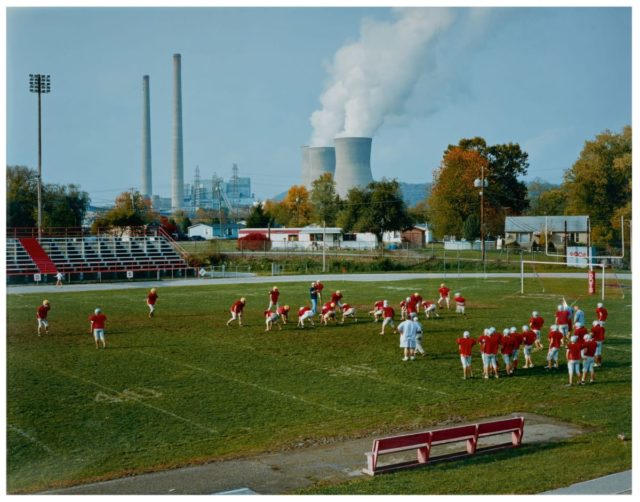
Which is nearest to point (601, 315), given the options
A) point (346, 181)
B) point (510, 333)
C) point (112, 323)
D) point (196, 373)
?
point (510, 333)

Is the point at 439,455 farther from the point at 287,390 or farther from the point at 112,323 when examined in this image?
the point at 112,323

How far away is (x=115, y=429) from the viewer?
13117mm

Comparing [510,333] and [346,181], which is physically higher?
[346,181]

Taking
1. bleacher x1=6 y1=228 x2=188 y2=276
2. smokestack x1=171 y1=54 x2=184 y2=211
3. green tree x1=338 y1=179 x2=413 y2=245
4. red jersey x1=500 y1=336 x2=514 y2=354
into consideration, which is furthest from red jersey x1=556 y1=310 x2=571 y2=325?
smokestack x1=171 y1=54 x2=184 y2=211

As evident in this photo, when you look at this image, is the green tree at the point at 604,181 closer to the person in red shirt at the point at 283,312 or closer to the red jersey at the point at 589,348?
the person in red shirt at the point at 283,312

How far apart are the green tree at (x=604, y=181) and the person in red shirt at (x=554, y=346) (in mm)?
26663

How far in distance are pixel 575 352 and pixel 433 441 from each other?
6299mm

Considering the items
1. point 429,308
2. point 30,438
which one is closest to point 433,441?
point 30,438

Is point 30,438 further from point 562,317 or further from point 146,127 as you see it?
point 146,127

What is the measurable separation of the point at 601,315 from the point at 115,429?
13049mm

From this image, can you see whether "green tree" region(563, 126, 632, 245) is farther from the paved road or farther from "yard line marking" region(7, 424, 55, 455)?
"yard line marking" region(7, 424, 55, 455)

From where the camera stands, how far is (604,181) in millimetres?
44656

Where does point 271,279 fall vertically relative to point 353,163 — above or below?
below

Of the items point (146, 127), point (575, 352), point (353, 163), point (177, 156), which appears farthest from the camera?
point (177, 156)
